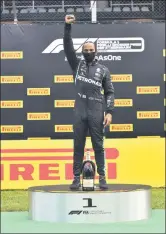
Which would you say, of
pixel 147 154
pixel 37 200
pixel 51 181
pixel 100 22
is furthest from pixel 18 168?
pixel 37 200

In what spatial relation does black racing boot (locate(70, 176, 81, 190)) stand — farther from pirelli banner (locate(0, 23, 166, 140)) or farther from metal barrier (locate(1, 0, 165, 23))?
metal barrier (locate(1, 0, 165, 23))

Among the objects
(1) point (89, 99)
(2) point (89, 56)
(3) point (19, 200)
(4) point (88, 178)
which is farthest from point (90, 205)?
(3) point (19, 200)

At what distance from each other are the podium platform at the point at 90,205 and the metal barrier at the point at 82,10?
4.61 meters

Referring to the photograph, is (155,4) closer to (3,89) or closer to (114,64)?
(114,64)

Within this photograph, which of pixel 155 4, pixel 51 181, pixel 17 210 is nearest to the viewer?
pixel 17 210

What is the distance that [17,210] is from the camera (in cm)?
806

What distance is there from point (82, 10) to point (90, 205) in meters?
4.98

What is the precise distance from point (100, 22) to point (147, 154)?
236 centimetres

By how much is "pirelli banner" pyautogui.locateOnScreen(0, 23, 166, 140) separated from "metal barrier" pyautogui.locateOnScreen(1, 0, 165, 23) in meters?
0.40

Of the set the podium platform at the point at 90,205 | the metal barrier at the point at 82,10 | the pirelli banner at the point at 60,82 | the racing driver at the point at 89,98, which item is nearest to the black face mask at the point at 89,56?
the racing driver at the point at 89,98

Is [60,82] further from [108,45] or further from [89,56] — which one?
[89,56]

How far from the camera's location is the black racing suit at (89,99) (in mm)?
6512

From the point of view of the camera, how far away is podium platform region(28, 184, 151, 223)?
20.8ft

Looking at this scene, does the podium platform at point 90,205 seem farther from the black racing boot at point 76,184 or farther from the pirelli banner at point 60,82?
the pirelli banner at point 60,82
